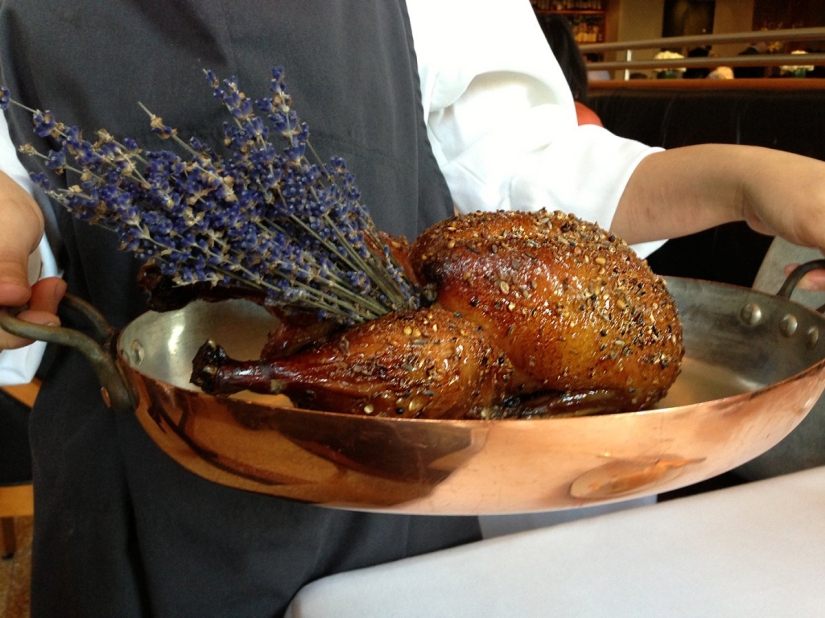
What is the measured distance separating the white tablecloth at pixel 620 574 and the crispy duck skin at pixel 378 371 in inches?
10.0

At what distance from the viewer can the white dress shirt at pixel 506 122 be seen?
29.4 inches

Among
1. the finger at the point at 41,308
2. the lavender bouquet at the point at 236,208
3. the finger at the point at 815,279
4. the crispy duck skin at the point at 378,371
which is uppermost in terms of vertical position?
the lavender bouquet at the point at 236,208

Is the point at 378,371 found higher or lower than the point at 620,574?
higher

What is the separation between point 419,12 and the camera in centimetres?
75

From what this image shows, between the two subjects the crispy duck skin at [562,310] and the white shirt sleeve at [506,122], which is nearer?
the crispy duck skin at [562,310]

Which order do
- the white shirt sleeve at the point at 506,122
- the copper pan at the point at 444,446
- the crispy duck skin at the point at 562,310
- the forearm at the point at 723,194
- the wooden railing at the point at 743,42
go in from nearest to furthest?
the copper pan at the point at 444,446 < the crispy duck skin at the point at 562,310 < the forearm at the point at 723,194 < the white shirt sleeve at the point at 506,122 < the wooden railing at the point at 743,42

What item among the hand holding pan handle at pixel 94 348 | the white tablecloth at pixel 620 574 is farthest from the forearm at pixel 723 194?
the hand holding pan handle at pixel 94 348

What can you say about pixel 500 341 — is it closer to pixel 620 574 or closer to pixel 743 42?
pixel 620 574

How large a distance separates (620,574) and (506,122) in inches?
19.8

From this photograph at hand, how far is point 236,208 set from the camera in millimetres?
325

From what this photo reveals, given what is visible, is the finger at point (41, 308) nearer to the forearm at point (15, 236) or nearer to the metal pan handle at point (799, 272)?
the forearm at point (15, 236)

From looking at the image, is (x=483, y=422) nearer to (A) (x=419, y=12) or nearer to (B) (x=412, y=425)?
(B) (x=412, y=425)

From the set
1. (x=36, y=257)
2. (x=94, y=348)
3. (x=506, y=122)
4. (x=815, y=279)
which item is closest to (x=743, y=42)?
(x=506, y=122)

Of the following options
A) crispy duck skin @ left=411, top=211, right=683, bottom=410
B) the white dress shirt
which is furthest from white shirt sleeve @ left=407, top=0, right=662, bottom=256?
crispy duck skin @ left=411, top=211, right=683, bottom=410
